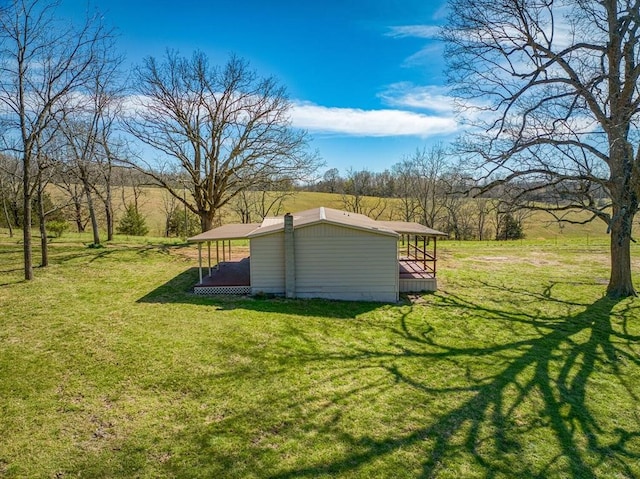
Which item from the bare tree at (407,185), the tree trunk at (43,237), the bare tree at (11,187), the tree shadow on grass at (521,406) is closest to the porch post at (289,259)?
the tree shadow on grass at (521,406)

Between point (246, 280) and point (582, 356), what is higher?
point (246, 280)

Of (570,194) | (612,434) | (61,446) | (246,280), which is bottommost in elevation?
(612,434)

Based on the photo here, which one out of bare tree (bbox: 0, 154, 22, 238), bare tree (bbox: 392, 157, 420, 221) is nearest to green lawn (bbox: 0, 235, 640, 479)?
bare tree (bbox: 0, 154, 22, 238)

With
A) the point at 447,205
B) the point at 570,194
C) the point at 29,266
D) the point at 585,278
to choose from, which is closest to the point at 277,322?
the point at 29,266

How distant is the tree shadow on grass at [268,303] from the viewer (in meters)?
10.5

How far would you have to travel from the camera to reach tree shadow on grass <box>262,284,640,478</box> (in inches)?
186

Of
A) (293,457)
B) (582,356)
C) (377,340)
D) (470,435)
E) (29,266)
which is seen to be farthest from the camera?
(29,266)

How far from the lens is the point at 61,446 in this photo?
15.0 ft

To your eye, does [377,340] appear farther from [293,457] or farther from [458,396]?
[293,457]

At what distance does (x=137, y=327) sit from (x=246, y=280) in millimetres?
4817

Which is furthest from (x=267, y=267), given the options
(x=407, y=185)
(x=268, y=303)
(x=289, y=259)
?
Answer: (x=407, y=185)

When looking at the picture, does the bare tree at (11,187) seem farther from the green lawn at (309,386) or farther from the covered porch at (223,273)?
the covered porch at (223,273)

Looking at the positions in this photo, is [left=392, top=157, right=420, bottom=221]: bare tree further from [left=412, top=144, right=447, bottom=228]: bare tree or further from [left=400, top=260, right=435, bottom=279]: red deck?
[left=400, top=260, right=435, bottom=279]: red deck

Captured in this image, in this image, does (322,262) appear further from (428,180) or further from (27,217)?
(428,180)
